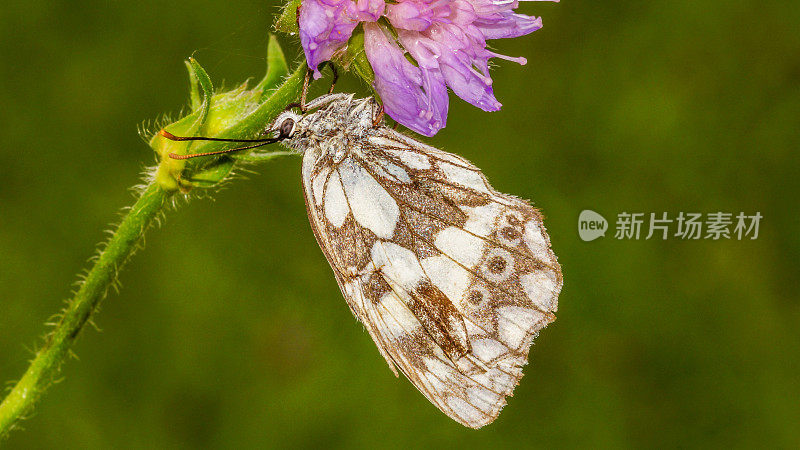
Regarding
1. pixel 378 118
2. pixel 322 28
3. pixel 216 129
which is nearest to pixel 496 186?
pixel 378 118

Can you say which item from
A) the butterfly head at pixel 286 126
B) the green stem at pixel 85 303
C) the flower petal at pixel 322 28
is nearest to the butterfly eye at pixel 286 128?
the butterfly head at pixel 286 126

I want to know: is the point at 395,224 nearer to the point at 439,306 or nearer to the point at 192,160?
the point at 439,306

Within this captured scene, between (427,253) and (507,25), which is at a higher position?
(507,25)

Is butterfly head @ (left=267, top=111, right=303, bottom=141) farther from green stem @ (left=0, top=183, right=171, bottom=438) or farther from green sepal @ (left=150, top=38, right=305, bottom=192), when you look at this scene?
green stem @ (left=0, top=183, right=171, bottom=438)

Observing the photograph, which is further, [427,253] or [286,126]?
[427,253]

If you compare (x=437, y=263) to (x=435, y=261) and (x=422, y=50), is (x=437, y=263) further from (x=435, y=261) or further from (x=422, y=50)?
(x=422, y=50)

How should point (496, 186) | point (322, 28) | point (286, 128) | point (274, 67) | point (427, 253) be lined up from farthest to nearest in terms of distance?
point (496, 186) → point (274, 67) → point (427, 253) → point (286, 128) → point (322, 28)

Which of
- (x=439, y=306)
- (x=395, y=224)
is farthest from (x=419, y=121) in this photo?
(x=439, y=306)
